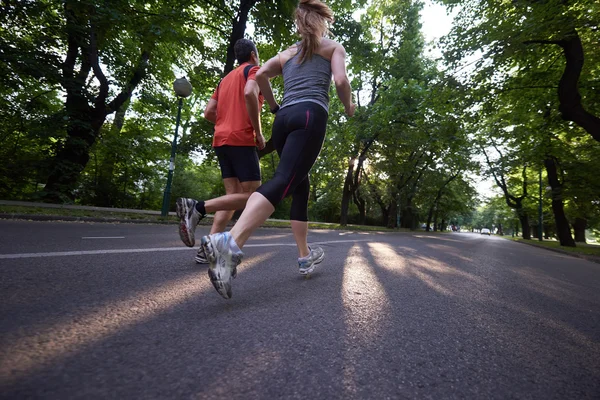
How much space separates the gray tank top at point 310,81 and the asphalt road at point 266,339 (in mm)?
1439

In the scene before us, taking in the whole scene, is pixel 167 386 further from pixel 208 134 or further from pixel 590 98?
pixel 590 98

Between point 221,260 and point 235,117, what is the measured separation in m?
1.70

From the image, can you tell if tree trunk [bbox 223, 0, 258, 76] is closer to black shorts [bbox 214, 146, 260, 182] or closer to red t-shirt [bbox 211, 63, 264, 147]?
red t-shirt [bbox 211, 63, 264, 147]

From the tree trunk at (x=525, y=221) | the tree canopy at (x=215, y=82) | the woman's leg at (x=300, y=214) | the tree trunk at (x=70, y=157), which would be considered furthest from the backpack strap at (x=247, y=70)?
the tree trunk at (x=525, y=221)

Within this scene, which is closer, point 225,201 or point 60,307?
point 60,307

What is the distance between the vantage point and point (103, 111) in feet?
35.5

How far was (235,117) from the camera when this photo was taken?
280cm

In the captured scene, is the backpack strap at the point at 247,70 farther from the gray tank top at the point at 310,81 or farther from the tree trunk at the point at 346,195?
the tree trunk at the point at 346,195

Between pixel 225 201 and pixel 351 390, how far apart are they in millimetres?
2122

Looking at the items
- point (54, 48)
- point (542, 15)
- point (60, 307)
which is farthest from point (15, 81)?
point (542, 15)

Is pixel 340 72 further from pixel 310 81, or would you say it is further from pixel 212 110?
pixel 212 110

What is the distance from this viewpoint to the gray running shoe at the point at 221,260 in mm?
1565

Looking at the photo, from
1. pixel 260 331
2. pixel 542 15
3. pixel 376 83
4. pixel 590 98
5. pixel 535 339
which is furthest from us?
pixel 376 83

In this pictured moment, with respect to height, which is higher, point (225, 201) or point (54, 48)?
point (54, 48)
